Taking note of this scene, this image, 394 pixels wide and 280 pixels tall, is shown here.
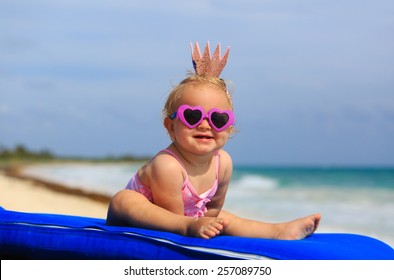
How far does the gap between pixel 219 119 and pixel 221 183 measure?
495 mm

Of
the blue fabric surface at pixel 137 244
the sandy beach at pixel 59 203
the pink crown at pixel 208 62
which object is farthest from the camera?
the sandy beach at pixel 59 203

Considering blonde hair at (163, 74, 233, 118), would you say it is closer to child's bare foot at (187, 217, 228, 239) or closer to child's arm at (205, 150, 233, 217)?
child's arm at (205, 150, 233, 217)

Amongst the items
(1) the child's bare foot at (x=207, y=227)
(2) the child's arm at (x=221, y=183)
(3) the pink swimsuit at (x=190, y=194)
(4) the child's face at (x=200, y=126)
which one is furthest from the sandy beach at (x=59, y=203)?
(1) the child's bare foot at (x=207, y=227)

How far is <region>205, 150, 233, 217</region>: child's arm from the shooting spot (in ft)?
12.0

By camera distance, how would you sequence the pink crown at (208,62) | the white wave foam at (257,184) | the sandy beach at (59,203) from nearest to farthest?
1. the pink crown at (208,62)
2. the sandy beach at (59,203)
3. the white wave foam at (257,184)

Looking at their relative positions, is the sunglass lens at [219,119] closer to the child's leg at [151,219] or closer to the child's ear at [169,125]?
the child's ear at [169,125]

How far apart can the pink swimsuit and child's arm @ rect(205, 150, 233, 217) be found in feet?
0.12

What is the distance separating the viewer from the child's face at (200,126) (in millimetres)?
3344

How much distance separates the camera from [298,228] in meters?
3.40

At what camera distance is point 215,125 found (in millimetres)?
3340

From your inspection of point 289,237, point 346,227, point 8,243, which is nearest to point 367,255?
point 289,237
